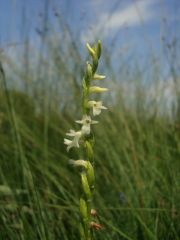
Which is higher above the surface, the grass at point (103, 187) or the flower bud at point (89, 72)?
the flower bud at point (89, 72)

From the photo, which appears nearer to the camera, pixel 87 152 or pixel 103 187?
pixel 87 152

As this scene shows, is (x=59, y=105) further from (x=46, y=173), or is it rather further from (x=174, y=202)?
(x=174, y=202)

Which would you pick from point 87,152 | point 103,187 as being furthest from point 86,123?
point 103,187

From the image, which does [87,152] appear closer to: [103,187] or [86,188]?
[86,188]

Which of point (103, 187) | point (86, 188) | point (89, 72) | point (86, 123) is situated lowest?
point (103, 187)

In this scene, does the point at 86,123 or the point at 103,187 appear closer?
the point at 86,123

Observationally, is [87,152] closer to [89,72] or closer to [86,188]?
[86,188]

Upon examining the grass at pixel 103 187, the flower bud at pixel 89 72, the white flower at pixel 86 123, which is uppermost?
the flower bud at pixel 89 72

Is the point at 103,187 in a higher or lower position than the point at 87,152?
lower

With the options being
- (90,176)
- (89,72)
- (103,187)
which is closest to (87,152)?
(90,176)

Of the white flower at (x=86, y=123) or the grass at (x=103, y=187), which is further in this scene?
the grass at (x=103, y=187)

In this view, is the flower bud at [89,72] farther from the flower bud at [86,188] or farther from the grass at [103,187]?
the grass at [103,187]

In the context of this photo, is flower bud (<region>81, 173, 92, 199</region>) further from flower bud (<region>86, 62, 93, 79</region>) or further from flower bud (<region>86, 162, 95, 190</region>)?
flower bud (<region>86, 62, 93, 79</region>)

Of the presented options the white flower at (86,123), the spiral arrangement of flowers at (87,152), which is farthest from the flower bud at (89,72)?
the white flower at (86,123)
